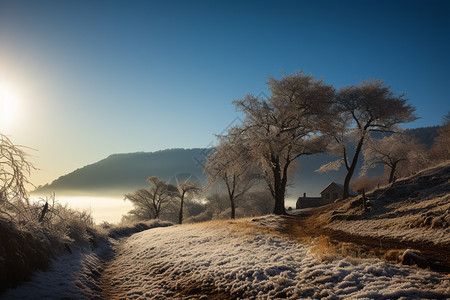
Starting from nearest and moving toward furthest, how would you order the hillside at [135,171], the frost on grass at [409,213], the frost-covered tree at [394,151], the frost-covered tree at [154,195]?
1. the frost on grass at [409,213]
2. the frost-covered tree at [394,151]
3. the frost-covered tree at [154,195]
4. the hillside at [135,171]

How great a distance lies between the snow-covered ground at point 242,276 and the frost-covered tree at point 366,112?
1777 cm

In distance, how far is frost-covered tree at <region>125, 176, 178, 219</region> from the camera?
46.1 metres

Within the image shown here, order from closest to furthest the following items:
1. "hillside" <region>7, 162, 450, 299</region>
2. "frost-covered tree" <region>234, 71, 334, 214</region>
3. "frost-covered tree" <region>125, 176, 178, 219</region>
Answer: "hillside" <region>7, 162, 450, 299</region> → "frost-covered tree" <region>234, 71, 334, 214</region> → "frost-covered tree" <region>125, 176, 178, 219</region>

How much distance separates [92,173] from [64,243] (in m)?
173

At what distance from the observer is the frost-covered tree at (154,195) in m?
46.1

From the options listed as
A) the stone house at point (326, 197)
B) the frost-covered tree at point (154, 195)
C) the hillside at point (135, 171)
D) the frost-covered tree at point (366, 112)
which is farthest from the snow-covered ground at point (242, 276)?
the hillside at point (135, 171)

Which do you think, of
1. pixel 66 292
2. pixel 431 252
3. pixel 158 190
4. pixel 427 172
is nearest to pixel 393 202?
pixel 427 172

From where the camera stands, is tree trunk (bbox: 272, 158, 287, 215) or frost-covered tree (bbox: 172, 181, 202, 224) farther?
frost-covered tree (bbox: 172, 181, 202, 224)

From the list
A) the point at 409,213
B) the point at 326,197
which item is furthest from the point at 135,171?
the point at 409,213

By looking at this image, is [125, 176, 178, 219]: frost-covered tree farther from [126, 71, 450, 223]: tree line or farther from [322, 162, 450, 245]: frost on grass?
[322, 162, 450, 245]: frost on grass

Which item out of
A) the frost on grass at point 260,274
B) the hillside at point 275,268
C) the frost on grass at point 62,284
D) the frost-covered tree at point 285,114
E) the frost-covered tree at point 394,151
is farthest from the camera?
the frost-covered tree at point 394,151

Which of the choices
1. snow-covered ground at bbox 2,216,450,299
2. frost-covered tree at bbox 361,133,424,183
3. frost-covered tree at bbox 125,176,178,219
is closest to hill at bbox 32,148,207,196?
frost-covered tree at bbox 125,176,178,219

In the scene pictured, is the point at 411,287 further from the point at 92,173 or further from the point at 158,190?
the point at 92,173

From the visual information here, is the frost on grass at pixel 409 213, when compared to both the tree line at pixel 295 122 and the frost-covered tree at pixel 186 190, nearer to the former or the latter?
the tree line at pixel 295 122
